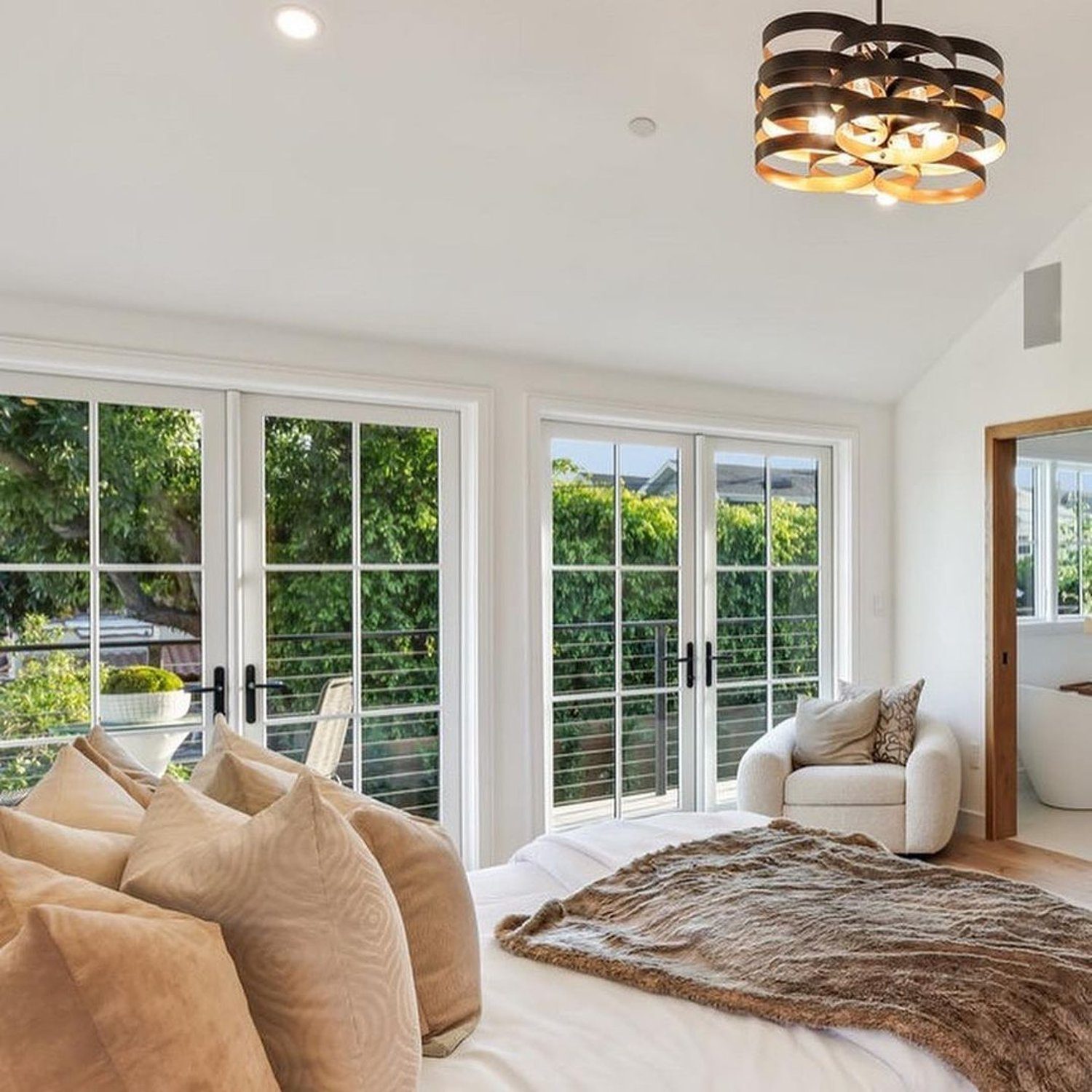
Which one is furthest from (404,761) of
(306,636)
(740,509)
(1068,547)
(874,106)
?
(1068,547)

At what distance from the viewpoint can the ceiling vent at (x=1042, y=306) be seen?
165 inches

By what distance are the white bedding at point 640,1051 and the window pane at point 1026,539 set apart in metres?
5.05

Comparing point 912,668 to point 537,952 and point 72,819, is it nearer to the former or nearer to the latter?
point 537,952

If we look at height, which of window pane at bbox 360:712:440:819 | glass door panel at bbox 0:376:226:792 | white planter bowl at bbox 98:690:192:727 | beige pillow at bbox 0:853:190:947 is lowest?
window pane at bbox 360:712:440:819

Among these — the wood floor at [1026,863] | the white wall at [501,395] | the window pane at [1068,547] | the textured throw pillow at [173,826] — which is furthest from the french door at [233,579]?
the window pane at [1068,547]

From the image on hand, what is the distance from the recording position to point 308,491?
3697 mm

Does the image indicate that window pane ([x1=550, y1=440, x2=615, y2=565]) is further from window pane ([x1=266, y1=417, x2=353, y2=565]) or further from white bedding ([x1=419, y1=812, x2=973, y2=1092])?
white bedding ([x1=419, y1=812, x2=973, y2=1092])

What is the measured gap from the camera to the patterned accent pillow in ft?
14.2

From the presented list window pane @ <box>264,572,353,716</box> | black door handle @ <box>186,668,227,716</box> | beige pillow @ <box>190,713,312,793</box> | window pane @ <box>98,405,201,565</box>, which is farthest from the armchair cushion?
beige pillow @ <box>190,713,312,793</box>

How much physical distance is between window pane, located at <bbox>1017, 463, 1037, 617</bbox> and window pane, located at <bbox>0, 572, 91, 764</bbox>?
522 centimetres

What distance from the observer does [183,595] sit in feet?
11.3

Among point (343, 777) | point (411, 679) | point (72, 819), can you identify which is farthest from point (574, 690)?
point (72, 819)

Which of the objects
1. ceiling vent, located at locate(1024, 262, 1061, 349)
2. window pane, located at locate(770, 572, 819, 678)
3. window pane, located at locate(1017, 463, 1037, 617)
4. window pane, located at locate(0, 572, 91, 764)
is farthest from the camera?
window pane, located at locate(1017, 463, 1037, 617)

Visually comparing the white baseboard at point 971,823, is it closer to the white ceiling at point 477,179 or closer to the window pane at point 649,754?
the window pane at point 649,754
